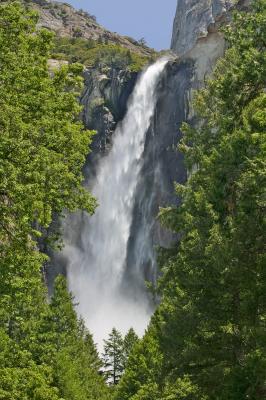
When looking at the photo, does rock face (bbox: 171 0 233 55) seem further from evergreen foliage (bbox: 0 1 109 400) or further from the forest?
evergreen foliage (bbox: 0 1 109 400)

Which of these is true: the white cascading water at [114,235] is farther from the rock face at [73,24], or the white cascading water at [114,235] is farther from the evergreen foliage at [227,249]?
the rock face at [73,24]

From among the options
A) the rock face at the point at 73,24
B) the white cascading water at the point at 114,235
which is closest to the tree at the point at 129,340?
the white cascading water at the point at 114,235

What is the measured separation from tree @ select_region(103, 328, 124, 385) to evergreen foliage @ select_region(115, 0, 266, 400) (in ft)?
163

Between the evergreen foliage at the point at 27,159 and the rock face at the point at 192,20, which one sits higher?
the rock face at the point at 192,20

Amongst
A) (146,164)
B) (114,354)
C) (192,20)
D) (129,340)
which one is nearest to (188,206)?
(129,340)

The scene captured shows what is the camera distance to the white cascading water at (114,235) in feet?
255

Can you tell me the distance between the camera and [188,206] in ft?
68.9

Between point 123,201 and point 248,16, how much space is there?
60.0 meters

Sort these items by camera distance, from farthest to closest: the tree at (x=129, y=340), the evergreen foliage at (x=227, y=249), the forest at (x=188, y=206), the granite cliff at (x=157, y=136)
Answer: the granite cliff at (x=157, y=136), the tree at (x=129, y=340), the evergreen foliage at (x=227, y=249), the forest at (x=188, y=206)

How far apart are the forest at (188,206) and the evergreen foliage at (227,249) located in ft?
0.13

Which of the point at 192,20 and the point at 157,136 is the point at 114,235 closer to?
the point at 157,136

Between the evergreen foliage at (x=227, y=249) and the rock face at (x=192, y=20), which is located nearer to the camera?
the evergreen foliage at (x=227, y=249)

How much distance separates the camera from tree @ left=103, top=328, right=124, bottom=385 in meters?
71.3

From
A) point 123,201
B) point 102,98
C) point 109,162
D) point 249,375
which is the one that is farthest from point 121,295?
point 249,375
